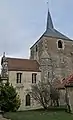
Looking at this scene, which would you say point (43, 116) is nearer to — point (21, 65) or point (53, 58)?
point (21, 65)

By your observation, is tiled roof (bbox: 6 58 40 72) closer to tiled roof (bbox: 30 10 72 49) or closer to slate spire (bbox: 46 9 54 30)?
tiled roof (bbox: 30 10 72 49)

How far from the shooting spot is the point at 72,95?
17.1 meters

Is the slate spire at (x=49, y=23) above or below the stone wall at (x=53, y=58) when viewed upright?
above

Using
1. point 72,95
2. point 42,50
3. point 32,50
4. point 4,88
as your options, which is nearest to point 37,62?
point 42,50

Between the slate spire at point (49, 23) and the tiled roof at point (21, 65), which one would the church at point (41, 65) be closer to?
the tiled roof at point (21, 65)

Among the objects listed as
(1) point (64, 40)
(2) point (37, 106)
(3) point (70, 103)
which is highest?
(1) point (64, 40)

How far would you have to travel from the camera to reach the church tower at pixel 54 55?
35.3 meters

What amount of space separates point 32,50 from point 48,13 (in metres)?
11.7

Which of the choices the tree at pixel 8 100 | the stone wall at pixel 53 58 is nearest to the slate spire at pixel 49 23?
the stone wall at pixel 53 58

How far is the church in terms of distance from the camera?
1261 inches

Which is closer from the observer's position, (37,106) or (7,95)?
(7,95)

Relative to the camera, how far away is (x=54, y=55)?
37.4m

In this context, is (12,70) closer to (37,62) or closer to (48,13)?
(37,62)

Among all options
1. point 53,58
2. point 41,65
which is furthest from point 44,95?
point 53,58
